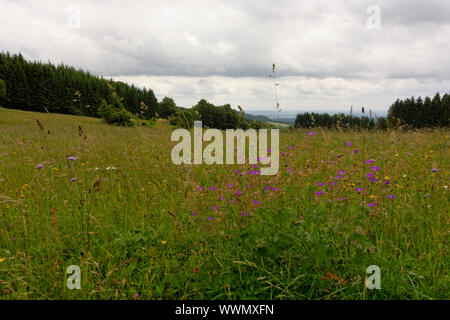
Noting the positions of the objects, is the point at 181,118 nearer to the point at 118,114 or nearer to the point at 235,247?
the point at 235,247

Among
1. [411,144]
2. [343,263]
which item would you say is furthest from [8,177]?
[411,144]

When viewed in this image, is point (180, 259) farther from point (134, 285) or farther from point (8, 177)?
point (8, 177)

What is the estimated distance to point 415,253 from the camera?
2.12 metres

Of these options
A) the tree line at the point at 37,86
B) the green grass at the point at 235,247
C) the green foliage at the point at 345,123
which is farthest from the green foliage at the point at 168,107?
the tree line at the point at 37,86

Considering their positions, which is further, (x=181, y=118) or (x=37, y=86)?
(x=37, y=86)

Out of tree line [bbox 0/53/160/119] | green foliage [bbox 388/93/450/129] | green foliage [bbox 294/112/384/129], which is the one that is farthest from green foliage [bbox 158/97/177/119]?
tree line [bbox 0/53/160/119]

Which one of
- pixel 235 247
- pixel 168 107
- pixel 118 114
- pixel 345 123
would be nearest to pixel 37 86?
pixel 118 114

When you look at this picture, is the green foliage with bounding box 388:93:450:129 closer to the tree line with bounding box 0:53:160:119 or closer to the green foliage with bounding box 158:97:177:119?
the green foliage with bounding box 158:97:177:119

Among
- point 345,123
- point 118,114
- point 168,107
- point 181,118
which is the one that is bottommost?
point 181,118

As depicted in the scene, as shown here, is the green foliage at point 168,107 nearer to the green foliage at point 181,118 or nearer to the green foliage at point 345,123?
the green foliage at point 181,118

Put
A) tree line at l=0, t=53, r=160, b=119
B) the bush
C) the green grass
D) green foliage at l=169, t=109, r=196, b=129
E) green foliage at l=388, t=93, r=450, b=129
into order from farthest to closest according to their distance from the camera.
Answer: tree line at l=0, t=53, r=160, b=119, green foliage at l=388, t=93, r=450, b=129, the bush, green foliage at l=169, t=109, r=196, b=129, the green grass

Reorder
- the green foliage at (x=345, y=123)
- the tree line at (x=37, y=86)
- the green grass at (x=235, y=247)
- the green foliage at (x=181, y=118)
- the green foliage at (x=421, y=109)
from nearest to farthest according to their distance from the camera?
the green grass at (x=235, y=247) → the green foliage at (x=345, y=123) → the green foliage at (x=181, y=118) → the green foliage at (x=421, y=109) → the tree line at (x=37, y=86)

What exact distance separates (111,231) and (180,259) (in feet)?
2.63
